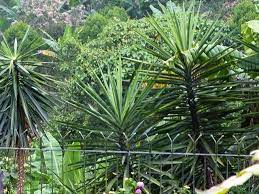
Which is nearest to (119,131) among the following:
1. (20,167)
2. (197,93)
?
(197,93)

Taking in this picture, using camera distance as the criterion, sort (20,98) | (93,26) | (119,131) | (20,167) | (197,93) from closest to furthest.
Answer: (119,131), (197,93), (20,167), (20,98), (93,26)

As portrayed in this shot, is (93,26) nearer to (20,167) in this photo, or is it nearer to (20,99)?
(20,99)

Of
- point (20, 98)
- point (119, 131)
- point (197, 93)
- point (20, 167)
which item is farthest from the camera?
point (20, 98)

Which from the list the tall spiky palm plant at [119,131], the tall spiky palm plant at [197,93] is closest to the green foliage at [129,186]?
the tall spiky palm plant at [119,131]

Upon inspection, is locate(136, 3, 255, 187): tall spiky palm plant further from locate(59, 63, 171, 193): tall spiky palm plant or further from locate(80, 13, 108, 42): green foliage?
locate(80, 13, 108, 42): green foliage

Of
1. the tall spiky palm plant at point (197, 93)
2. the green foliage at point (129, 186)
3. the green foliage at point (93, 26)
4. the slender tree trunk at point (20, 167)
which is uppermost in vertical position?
the green foliage at point (93, 26)

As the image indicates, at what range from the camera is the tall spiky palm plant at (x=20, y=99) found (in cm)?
454

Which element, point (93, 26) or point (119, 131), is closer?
point (119, 131)

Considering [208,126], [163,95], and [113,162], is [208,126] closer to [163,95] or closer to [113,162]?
[163,95]

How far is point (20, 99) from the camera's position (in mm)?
4641

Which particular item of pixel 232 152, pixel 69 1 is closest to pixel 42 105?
pixel 232 152

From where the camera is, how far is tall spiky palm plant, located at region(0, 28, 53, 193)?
4.54 metres

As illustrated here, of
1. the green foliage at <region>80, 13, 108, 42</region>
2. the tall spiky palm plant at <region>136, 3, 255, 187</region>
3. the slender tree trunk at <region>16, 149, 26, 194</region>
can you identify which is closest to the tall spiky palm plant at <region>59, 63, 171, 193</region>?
the tall spiky palm plant at <region>136, 3, 255, 187</region>

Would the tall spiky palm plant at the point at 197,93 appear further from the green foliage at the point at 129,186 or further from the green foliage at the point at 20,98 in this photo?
the green foliage at the point at 20,98
